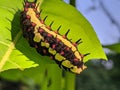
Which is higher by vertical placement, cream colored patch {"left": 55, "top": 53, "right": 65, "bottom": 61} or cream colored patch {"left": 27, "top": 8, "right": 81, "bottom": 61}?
cream colored patch {"left": 27, "top": 8, "right": 81, "bottom": 61}

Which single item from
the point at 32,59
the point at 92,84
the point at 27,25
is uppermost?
the point at 92,84

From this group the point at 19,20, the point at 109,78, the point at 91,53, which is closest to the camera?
the point at 91,53

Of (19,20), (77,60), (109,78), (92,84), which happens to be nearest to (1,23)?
(19,20)

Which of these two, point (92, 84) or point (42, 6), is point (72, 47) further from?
point (92, 84)

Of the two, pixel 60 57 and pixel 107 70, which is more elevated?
pixel 107 70
